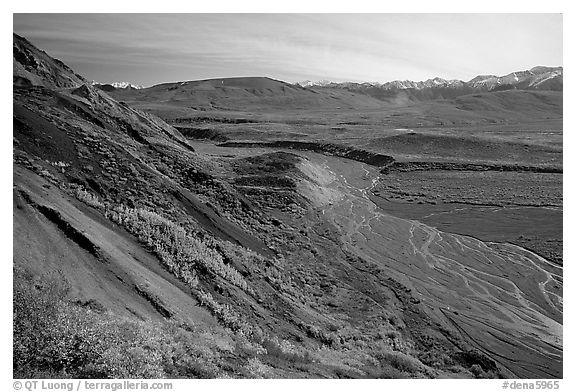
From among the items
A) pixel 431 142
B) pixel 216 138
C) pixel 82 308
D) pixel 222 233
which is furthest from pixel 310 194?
pixel 216 138

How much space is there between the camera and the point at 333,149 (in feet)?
212

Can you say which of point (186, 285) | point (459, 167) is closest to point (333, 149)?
point (459, 167)

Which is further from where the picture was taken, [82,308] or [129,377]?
[82,308]

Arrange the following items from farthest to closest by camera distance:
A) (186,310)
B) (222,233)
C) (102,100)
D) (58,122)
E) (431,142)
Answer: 1. (431,142)
2. (102,100)
3. (58,122)
4. (222,233)
5. (186,310)

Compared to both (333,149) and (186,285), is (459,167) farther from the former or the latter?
(186,285)

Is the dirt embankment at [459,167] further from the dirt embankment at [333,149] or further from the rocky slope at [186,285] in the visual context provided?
the rocky slope at [186,285]

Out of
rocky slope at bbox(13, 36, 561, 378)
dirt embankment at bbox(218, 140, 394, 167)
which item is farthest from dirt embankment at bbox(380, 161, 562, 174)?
rocky slope at bbox(13, 36, 561, 378)

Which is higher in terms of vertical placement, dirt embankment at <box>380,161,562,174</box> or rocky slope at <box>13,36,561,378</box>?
dirt embankment at <box>380,161,562,174</box>

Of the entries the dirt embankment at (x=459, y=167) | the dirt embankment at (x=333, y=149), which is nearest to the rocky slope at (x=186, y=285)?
the dirt embankment at (x=459, y=167)

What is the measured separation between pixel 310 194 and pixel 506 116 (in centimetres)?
12516

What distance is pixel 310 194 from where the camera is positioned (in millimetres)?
32812

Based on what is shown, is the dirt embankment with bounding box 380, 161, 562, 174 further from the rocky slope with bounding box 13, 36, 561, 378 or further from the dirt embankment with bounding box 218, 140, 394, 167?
the rocky slope with bounding box 13, 36, 561, 378

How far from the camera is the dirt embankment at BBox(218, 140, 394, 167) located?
56769 millimetres

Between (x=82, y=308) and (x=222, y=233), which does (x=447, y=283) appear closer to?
(x=222, y=233)
